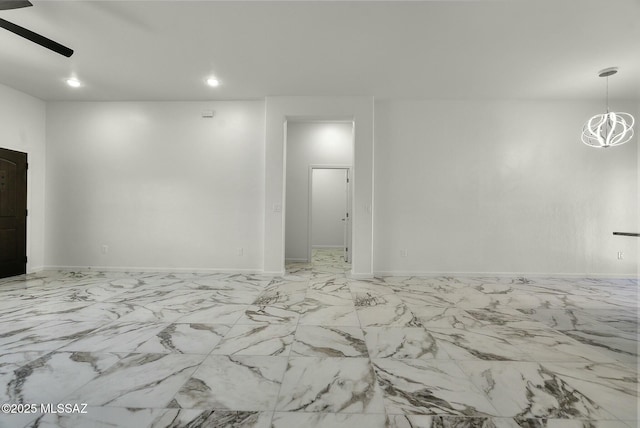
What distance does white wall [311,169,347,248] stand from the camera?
8438 mm

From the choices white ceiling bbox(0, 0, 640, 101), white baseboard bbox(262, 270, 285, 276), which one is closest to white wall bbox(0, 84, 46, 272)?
white ceiling bbox(0, 0, 640, 101)

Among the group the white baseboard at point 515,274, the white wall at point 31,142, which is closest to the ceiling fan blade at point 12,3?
the white wall at point 31,142

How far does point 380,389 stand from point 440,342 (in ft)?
2.97

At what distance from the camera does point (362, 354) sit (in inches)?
82.1

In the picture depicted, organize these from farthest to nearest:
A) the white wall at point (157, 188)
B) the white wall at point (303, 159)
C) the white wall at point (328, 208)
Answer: the white wall at point (328, 208), the white wall at point (303, 159), the white wall at point (157, 188)

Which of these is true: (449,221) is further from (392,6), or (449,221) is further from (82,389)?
(82,389)

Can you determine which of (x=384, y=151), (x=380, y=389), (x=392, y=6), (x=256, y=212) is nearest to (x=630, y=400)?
(x=380, y=389)

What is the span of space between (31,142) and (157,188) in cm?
227

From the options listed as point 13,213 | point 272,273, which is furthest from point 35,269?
point 272,273

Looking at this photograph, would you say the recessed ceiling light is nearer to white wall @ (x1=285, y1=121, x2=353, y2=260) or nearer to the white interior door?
white wall @ (x1=285, y1=121, x2=353, y2=260)

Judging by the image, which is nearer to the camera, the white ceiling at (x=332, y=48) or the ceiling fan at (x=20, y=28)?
the ceiling fan at (x=20, y=28)

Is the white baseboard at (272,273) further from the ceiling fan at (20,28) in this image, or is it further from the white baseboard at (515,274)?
→ the ceiling fan at (20,28)

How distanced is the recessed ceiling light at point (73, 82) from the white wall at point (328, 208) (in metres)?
5.61

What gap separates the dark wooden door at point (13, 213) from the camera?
172 inches
